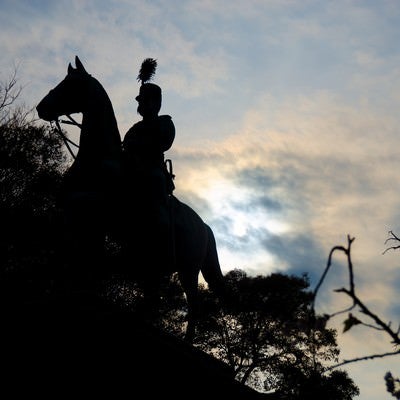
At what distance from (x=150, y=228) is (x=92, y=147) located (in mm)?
1509

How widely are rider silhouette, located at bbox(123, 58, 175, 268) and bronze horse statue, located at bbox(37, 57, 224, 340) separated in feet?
0.53

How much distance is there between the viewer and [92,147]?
7258 millimetres

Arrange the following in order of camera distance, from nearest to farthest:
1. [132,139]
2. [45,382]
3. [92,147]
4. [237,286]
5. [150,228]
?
[45,382] < [92,147] < [150,228] < [132,139] < [237,286]

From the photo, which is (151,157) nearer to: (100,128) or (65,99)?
(100,128)

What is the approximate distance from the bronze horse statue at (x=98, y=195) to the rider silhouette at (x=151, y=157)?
0.16 metres

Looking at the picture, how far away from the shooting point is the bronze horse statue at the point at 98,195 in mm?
6730

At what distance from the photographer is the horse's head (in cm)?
745

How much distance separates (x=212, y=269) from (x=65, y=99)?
4.00m

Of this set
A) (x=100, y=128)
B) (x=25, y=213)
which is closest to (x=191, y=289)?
(x=100, y=128)

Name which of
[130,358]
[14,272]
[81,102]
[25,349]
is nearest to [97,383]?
[130,358]

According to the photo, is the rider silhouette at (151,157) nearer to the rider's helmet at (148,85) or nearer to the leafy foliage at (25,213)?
the rider's helmet at (148,85)

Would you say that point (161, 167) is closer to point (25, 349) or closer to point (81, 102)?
point (81, 102)

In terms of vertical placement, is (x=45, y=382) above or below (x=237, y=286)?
below

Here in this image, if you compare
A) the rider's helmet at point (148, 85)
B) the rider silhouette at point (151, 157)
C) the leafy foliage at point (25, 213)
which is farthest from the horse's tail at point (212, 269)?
the leafy foliage at point (25, 213)
